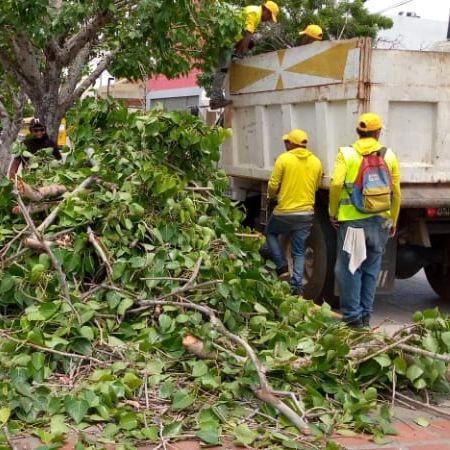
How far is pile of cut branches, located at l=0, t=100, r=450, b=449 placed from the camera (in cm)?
368

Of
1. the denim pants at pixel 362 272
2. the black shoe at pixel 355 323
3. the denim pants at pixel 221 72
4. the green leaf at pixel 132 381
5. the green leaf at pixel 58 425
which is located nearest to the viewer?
the green leaf at pixel 58 425

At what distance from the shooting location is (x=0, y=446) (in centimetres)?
329

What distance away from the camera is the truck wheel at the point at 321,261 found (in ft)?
22.5

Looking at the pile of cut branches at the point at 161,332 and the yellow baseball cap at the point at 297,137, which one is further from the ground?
the yellow baseball cap at the point at 297,137

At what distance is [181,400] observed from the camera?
376 centimetres

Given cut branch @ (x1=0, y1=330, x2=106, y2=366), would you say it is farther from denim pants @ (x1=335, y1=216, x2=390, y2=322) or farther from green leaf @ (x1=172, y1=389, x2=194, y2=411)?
denim pants @ (x1=335, y1=216, x2=390, y2=322)

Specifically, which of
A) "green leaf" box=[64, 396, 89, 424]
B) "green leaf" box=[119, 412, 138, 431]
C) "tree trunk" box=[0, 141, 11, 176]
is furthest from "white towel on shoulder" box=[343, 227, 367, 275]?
"tree trunk" box=[0, 141, 11, 176]

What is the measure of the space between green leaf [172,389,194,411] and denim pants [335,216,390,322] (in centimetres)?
238

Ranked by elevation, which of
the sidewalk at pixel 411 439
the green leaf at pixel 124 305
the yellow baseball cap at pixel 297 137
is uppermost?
the yellow baseball cap at pixel 297 137

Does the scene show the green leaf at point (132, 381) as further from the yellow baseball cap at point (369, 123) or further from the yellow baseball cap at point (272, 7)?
the yellow baseball cap at point (272, 7)

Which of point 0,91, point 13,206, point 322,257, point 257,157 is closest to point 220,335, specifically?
point 13,206

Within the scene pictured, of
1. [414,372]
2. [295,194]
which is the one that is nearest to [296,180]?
[295,194]

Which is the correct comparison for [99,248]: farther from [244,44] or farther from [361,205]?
[244,44]

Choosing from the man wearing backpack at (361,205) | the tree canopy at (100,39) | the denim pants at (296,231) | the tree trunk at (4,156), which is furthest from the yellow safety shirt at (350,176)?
the tree trunk at (4,156)
